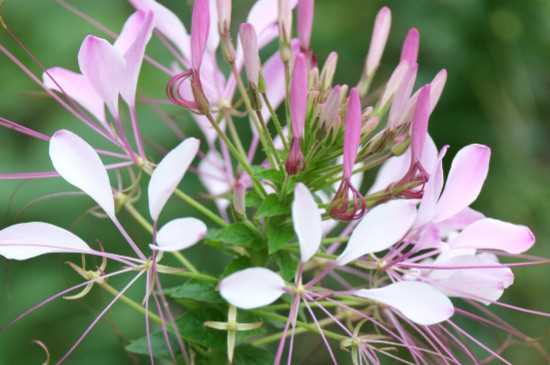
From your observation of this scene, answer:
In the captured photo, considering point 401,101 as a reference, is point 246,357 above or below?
below

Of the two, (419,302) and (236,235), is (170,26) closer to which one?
(236,235)

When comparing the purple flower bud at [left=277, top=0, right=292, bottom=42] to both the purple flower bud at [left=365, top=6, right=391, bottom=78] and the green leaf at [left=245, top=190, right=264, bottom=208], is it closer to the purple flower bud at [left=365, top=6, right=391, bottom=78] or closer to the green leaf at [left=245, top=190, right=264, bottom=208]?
the purple flower bud at [left=365, top=6, right=391, bottom=78]

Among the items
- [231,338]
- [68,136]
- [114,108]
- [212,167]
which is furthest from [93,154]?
[212,167]

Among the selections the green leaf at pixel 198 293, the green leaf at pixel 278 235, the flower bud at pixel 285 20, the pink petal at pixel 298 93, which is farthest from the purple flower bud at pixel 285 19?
the green leaf at pixel 198 293

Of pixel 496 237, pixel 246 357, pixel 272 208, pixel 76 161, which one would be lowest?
pixel 246 357

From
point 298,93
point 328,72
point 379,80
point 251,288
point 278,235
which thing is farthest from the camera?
point 379,80

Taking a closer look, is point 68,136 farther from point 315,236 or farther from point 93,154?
point 315,236

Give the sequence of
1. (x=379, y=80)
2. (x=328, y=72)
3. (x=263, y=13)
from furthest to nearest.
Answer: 1. (x=379, y=80)
2. (x=263, y=13)
3. (x=328, y=72)

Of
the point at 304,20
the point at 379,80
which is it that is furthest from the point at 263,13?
the point at 379,80

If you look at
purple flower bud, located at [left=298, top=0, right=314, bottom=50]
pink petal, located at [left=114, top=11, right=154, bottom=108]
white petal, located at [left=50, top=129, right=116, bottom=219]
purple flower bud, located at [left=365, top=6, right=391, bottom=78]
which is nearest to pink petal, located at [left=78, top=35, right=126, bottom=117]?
pink petal, located at [left=114, top=11, right=154, bottom=108]
